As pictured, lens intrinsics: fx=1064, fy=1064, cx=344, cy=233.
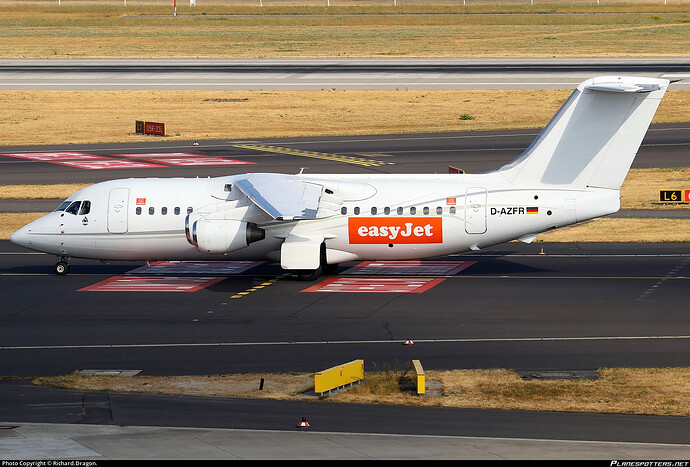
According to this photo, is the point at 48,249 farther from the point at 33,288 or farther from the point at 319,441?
the point at 319,441

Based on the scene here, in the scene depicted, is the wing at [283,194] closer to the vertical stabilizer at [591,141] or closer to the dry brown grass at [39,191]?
the vertical stabilizer at [591,141]

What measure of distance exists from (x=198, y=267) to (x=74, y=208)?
5.84 metres

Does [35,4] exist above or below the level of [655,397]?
above

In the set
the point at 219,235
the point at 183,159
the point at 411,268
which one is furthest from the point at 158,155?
the point at 219,235

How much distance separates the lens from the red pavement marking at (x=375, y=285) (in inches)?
1622

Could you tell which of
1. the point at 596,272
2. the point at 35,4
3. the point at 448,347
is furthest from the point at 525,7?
the point at 448,347

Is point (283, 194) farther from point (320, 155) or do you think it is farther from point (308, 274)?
point (320, 155)

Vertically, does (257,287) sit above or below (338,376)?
above

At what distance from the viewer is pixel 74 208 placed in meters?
44.5

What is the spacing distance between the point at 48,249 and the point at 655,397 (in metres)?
26.7

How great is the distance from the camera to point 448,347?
33.2 m

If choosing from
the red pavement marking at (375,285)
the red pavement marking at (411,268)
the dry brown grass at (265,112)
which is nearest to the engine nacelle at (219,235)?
the red pavement marking at (375,285)

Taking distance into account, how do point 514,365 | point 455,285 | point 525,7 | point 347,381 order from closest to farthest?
point 347,381 < point 514,365 < point 455,285 < point 525,7

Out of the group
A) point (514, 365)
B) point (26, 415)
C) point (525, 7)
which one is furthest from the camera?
point (525, 7)
